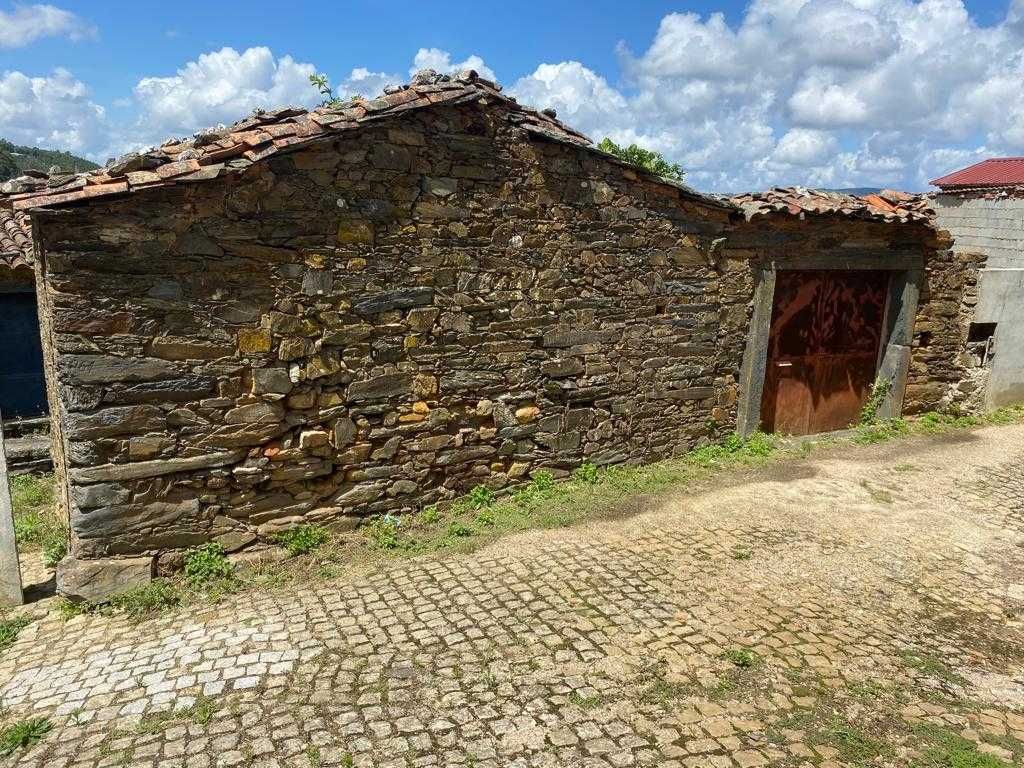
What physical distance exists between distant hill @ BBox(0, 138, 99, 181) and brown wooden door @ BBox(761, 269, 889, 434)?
3055 cm

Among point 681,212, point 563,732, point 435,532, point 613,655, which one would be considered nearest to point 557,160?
point 681,212

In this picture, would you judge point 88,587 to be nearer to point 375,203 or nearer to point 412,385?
point 412,385

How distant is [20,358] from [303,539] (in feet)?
19.5

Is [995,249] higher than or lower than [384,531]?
higher

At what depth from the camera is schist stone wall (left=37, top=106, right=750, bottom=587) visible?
4.78m

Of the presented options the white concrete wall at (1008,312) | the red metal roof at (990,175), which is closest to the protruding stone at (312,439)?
the white concrete wall at (1008,312)

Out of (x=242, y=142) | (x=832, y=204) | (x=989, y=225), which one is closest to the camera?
(x=242, y=142)

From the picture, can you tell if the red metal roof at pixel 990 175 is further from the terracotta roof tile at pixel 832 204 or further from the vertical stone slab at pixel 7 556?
the vertical stone slab at pixel 7 556

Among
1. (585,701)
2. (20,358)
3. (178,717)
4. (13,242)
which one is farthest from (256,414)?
(20,358)

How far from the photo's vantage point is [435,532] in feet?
19.9

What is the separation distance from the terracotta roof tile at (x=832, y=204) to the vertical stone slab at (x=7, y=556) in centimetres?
729

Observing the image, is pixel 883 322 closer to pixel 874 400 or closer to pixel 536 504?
pixel 874 400

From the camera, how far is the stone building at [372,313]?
4773 millimetres

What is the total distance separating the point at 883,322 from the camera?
31.1ft
